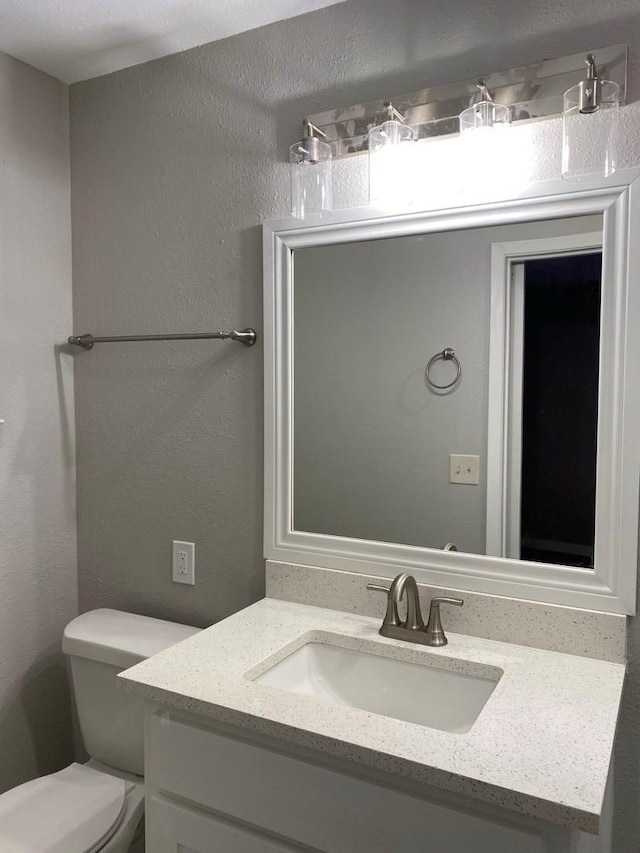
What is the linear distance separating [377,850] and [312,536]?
71 centimetres

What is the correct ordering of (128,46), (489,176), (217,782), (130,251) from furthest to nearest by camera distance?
(130,251), (128,46), (489,176), (217,782)

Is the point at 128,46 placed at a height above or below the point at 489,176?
above

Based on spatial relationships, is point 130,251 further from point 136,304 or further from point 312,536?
point 312,536

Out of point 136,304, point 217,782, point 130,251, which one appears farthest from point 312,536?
point 130,251

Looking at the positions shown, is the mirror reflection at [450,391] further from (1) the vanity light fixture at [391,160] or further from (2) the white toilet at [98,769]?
(2) the white toilet at [98,769]

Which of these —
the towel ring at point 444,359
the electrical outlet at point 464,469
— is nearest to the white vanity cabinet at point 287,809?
the electrical outlet at point 464,469

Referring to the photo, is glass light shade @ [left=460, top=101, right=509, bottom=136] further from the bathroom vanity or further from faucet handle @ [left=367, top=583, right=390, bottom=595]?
faucet handle @ [left=367, top=583, right=390, bottom=595]

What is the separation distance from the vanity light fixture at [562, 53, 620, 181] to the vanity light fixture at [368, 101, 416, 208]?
0.32 meters

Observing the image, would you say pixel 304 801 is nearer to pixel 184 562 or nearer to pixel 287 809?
pixel 287 809

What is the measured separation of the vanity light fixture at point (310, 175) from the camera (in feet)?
4.75

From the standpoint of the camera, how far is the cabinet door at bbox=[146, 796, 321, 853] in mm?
1060

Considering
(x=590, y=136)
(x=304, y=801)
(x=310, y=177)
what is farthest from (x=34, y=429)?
(x=590, y=136)

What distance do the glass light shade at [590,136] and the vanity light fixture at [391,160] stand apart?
0.32 metres

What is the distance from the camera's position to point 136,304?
183cm
